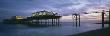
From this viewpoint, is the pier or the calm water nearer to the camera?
the calm water

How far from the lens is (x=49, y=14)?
8656cm

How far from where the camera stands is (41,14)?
8812 cm

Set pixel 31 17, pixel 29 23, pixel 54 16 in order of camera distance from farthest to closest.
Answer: pixel 29 23, pixel 31 17, pixel 54 16

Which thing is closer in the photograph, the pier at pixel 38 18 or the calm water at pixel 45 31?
the calm water at pixel 45 31

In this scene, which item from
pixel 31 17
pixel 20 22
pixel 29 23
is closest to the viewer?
pixel 31 17

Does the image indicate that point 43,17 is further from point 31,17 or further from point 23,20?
point 23,20

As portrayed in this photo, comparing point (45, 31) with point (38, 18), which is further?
point (38, 18)

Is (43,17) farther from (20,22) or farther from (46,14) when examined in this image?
(20,22)

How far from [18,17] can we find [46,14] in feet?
93.7

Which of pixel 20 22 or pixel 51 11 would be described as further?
pixel 20 22

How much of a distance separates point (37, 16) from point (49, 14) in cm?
607

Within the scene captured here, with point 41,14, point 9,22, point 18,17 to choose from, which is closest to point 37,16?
point 41,14

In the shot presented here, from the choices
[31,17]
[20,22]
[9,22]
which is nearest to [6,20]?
[9,22]

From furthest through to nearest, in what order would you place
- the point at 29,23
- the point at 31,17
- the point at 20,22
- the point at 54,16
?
the point at 20,22 < the point at 29,23 < the point at 31,17 < the point at 54,16
